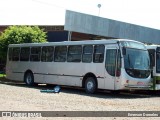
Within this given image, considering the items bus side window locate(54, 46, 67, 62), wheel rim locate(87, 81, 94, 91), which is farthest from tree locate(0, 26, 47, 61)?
wheel rim locate(87, 81, 94, 91)

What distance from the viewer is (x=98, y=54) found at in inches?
767

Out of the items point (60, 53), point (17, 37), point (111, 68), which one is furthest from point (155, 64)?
point (17, 37)

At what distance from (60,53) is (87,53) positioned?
2609mm

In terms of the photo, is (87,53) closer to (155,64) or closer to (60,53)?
(60,53)

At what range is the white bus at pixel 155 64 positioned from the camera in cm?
1998

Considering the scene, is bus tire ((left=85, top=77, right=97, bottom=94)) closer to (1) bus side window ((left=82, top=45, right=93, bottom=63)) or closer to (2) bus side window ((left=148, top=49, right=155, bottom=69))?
(1) bus side window ((left=82, top=45, right=93, bottom=63))

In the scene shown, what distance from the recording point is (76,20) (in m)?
36.9

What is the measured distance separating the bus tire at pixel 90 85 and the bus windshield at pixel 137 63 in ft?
6.95

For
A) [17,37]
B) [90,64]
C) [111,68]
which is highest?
[17,37]

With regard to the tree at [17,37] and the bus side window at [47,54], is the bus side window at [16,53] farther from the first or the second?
the tree at [17,37]

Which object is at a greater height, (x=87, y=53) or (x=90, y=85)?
(x=87, y=53)

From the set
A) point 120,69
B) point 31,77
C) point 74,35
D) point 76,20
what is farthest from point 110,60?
point 74,35

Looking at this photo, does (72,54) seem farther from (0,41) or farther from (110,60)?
(0,41)

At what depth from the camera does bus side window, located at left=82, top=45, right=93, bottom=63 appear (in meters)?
20.0
